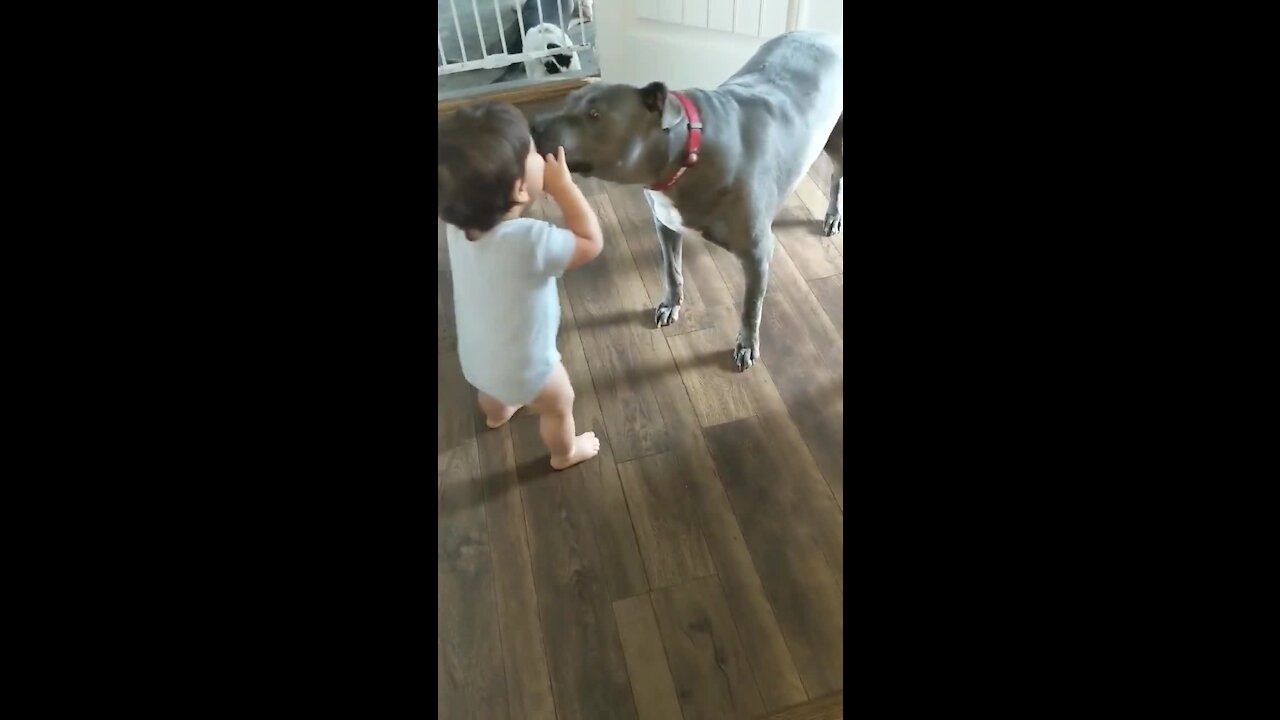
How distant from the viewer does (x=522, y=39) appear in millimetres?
2285

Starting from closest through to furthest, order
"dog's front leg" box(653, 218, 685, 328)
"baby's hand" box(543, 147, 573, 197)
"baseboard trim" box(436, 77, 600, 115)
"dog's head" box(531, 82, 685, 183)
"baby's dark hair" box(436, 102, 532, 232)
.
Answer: "baby's dark hair" box(436, 102, 532, 232) → "baby's hand" box(543, 147, 573, 197) → "dog's head" box(531, 82, 685, 183) → "baseboard trim" box(436, 77, 600, 115) → "dog's front leg" box(653, 218, 685, 328)

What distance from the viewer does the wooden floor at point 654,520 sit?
4.06 ft

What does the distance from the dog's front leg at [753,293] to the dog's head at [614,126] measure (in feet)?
1.18

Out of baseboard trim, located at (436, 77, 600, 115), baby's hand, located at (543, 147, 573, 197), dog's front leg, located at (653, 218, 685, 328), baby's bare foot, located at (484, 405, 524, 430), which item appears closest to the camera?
baby's hand, located at (543, 147, 573, 197)

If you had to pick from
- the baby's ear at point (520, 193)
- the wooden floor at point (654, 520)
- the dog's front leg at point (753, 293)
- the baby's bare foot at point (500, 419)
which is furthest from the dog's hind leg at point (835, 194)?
the baby's ear at point (520, 193)

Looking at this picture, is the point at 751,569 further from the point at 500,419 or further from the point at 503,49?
the point at 503,49

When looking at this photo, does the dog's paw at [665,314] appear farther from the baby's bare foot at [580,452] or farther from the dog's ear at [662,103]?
the dog's ear at [662,103]

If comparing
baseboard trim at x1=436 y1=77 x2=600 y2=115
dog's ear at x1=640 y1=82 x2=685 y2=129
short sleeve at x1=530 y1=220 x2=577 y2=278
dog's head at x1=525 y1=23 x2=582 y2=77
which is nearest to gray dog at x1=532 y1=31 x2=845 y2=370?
dog's ear at x1=640 y1=82 x2=685 y2=129

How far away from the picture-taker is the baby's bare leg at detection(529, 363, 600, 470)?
120 centimetres

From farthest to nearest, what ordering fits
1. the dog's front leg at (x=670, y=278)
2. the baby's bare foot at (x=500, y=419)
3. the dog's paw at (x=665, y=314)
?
the dog's paw at (x=665, y=314) < the dog's front leg at (x=670, y=278) < the baby's bare foot at (x=500, y=419)

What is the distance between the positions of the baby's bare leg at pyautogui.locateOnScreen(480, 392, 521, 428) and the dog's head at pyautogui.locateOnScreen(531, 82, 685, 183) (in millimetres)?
547

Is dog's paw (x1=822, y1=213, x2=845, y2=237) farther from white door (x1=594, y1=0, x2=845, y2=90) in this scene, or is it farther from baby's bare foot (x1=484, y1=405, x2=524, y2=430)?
baby's bare foot (x1=484, y1=405, x2=524, y2=430)
